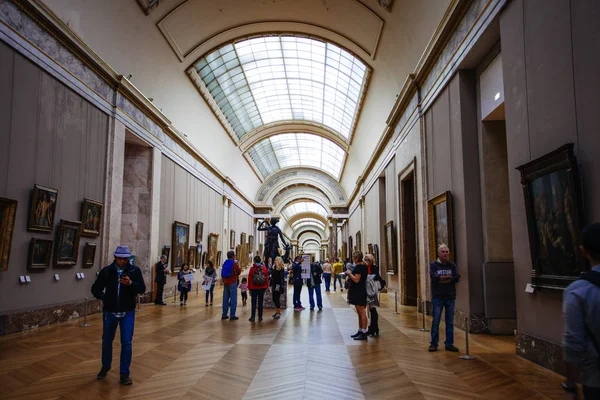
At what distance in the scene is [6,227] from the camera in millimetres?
8570

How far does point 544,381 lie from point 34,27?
35.2 ft

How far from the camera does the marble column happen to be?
13031mm

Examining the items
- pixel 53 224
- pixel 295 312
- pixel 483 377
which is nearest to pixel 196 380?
pixel 483 377

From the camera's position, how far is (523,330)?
6.81m

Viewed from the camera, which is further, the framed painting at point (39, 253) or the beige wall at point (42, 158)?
the framed painting at point (39, 253)

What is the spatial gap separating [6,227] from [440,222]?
899cm

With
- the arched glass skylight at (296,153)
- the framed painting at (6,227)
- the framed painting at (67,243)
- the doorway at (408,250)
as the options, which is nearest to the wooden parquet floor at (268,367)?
the framed painting at (6,227)

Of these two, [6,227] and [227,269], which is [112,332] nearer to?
[6,227]

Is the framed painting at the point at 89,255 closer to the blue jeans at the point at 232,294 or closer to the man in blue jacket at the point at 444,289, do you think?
the blue jeans at the point at 232,294

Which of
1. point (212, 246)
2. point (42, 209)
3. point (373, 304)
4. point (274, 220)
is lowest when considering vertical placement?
point (373, 304)

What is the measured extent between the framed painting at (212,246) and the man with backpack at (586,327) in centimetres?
2308

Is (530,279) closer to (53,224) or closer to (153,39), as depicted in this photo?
(53,224)

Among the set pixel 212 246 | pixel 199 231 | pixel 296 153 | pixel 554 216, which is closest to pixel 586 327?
pixel 554 216

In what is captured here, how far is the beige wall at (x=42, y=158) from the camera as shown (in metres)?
8.84
